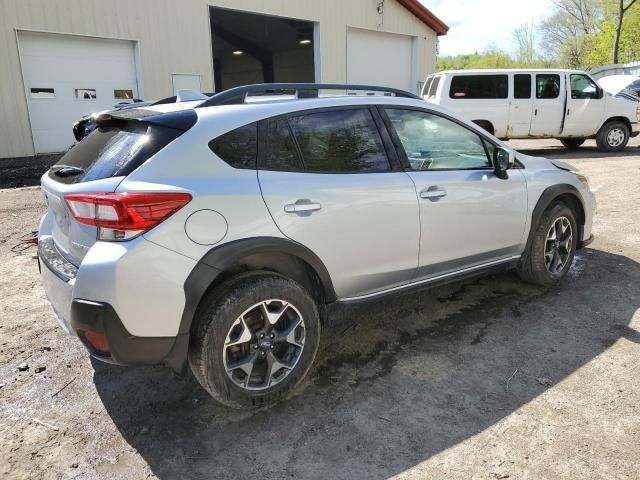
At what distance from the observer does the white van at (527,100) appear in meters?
12.2

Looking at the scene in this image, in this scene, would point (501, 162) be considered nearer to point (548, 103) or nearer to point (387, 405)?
point (387, 405)

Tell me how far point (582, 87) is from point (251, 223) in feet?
41.6

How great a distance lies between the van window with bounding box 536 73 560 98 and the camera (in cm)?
1230

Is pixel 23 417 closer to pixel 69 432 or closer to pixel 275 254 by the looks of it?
pixel 69 432

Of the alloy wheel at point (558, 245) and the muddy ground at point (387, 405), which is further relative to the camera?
the alloy wheel at point (558, 245)

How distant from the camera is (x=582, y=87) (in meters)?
12.6

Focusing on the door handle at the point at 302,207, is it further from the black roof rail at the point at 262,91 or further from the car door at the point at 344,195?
the black roof rail at the point at 262,91

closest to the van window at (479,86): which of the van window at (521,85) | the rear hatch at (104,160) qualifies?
the van window at (521,85)

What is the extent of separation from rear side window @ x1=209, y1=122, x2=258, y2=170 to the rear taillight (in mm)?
339

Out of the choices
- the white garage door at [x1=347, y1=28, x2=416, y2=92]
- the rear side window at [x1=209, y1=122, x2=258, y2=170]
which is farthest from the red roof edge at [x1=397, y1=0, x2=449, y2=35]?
the rear side window at [x1=209, y1=122, x2=258, y2=170]

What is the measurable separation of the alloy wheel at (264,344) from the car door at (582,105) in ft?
39.8

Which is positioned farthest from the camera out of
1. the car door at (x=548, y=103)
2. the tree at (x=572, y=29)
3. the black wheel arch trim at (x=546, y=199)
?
the tree at (x=572, y=29)

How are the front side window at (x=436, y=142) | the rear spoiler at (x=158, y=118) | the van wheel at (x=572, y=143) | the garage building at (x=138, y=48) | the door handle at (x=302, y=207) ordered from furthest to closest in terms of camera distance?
the van wheel at (x=572, y=143), the garage building at (x=138, y=48), the front side window at (x=436, y=142), the door handle at (x=302, y=207), the rear spoiler at (x=158, y=118)

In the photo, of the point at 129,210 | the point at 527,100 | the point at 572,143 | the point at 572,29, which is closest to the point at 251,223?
the point at 129,210
